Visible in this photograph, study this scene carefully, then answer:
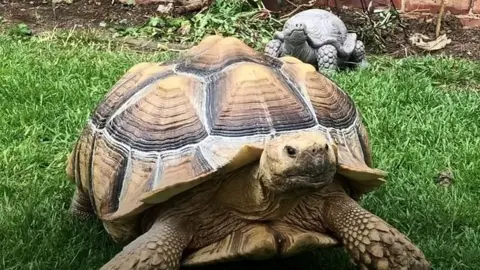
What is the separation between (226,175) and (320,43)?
9.88 feet

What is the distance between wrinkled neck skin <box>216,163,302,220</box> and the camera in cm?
212

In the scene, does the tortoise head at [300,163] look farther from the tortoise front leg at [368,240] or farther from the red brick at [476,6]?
the red brick at [476,6]

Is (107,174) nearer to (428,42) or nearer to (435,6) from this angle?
(428,42)

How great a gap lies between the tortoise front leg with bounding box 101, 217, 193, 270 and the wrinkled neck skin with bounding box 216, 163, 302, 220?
0.14 metres

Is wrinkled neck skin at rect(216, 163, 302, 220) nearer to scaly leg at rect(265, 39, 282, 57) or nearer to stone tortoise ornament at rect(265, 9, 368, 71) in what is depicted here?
stone tortoise ornament at rect(265, 9, 368, 71)

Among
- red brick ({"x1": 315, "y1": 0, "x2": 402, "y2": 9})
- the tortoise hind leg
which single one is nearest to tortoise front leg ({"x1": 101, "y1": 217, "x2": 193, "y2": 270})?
the tortoise hind leg

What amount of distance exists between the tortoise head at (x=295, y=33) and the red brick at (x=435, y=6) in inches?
46.8

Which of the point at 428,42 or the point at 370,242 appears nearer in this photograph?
the point at 370,242

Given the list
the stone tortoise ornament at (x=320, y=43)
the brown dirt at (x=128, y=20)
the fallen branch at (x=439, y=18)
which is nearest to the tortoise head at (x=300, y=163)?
the stone tortoise ornament at (x=320, y=43)

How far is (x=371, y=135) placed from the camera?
11.9ft

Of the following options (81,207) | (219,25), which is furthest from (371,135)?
(219,25)

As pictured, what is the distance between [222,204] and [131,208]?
242 mm

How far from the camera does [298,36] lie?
16.4ft

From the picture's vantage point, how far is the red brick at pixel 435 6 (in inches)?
230
